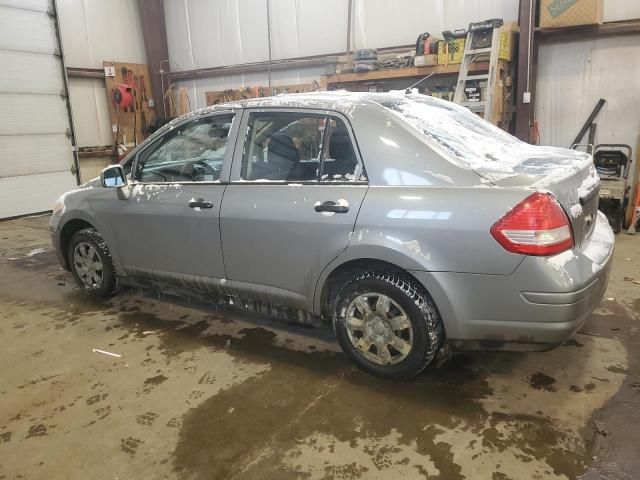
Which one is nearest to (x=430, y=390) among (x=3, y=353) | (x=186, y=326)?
(x=186, y=326)

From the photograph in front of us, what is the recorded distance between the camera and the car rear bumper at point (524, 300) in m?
2.08

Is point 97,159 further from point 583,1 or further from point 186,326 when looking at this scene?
point 583,1

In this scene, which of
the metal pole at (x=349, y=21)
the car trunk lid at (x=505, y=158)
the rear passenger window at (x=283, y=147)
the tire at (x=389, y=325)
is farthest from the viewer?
the metal pole at (x=349, y=21)

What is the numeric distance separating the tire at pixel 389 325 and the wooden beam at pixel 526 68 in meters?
4.65

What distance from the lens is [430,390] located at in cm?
249

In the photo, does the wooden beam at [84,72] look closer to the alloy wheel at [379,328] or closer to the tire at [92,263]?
the tire at [92,263]

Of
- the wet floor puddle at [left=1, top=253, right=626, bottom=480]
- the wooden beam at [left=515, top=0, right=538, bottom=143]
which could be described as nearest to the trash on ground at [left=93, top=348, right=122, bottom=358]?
the wet floor puddle at [left=1, top=253, right=626, bottom=480]

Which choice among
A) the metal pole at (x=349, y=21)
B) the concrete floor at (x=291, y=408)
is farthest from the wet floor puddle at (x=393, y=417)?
the metal pole at (x=349, y=21)

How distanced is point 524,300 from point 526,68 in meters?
→ 4.80

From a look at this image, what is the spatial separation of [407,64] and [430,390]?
502 cm

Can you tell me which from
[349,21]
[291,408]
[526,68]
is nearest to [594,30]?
[526,68]

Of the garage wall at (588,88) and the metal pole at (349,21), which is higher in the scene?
the metal pole at (349,21)

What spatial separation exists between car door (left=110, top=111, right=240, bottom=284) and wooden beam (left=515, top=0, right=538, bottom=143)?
4.44m

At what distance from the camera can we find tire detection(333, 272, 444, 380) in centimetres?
236
